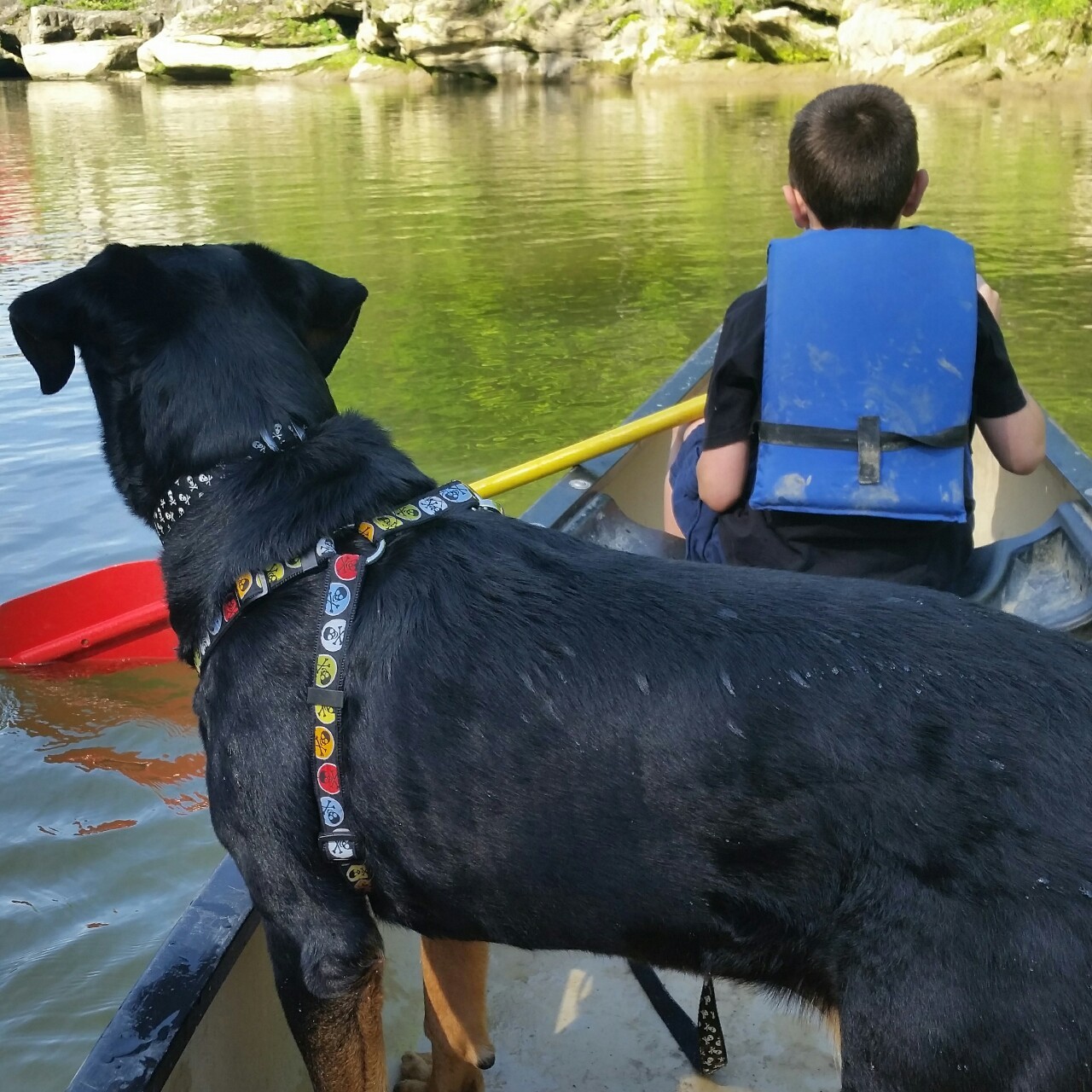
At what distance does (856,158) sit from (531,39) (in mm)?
37248

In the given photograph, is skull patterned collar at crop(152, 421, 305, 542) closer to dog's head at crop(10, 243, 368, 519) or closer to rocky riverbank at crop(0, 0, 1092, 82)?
dog's head at crop(10, 243, 368, 519)

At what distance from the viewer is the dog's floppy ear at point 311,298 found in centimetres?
253

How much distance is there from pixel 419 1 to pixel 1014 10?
60.1ft

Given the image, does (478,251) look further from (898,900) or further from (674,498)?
(898,900)

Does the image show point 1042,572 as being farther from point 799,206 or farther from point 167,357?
point 167,357

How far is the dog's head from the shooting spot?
228 cm

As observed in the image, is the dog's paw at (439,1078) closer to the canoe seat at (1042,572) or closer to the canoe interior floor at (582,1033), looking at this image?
the canoe interior floor at (582,1033)

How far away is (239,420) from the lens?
2.27 metres

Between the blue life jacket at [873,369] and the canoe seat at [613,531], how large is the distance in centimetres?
138

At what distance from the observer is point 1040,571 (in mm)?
4023

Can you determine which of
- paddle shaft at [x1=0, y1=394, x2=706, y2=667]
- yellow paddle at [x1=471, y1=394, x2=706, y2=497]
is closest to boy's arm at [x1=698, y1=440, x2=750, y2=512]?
yellow paddle at [x1=471, y1=394, x2=706, y2=497]

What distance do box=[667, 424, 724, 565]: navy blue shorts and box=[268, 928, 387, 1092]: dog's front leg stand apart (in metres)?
1.64

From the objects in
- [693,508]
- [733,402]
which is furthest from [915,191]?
[693,508]

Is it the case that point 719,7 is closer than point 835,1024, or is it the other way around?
point 835,1024
